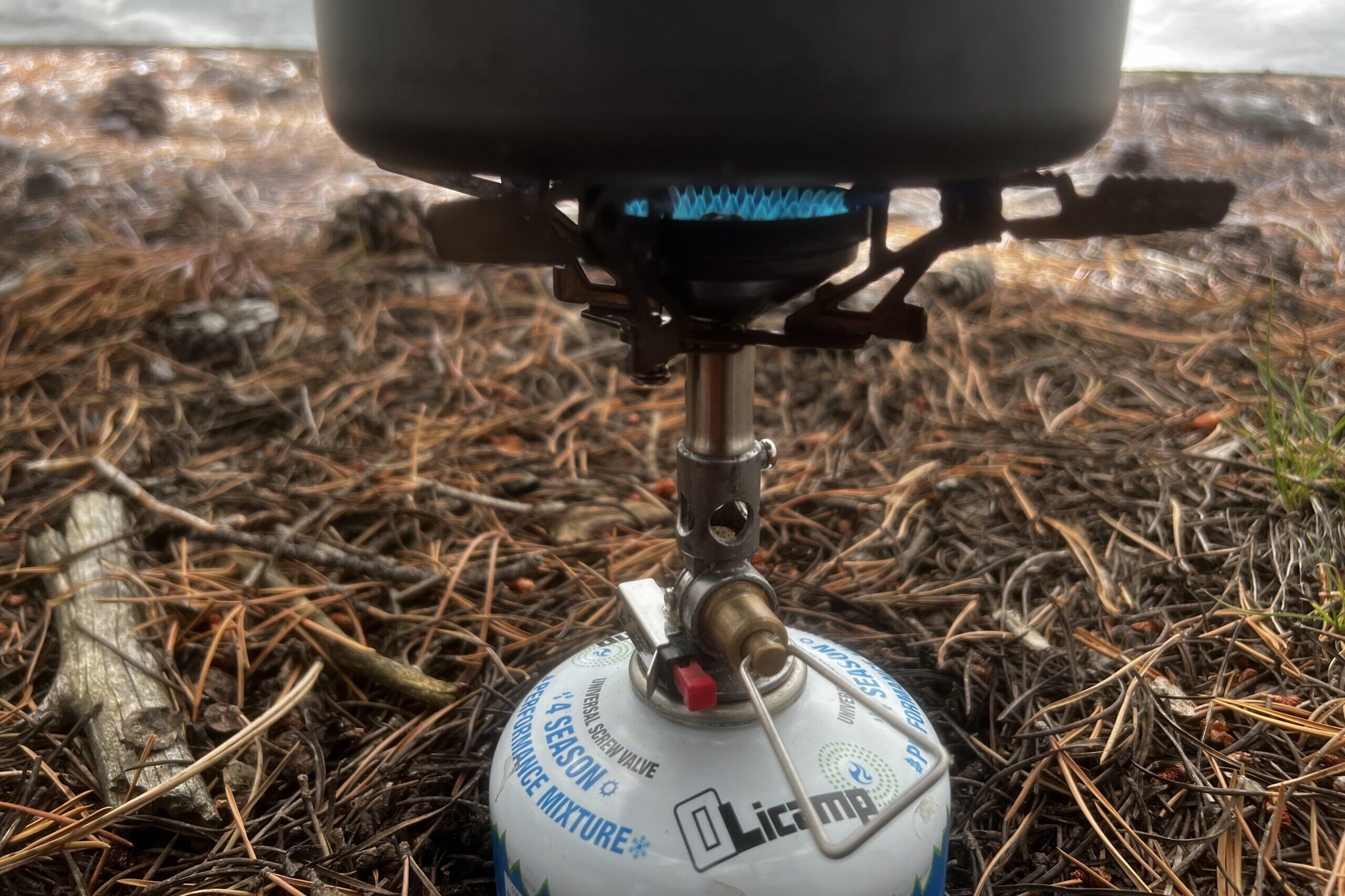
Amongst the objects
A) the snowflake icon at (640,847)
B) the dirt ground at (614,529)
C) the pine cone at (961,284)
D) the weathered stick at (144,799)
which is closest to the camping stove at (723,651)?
the snowflake icon at (640,847)

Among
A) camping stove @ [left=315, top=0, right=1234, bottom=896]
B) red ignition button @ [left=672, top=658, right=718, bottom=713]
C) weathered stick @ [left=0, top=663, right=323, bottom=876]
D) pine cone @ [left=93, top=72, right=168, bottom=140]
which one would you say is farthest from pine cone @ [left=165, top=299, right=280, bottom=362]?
pine cone @ [left=93, top=72, right=168, bottom=140]

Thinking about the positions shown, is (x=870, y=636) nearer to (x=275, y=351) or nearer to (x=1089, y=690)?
(x=1089, y=690)

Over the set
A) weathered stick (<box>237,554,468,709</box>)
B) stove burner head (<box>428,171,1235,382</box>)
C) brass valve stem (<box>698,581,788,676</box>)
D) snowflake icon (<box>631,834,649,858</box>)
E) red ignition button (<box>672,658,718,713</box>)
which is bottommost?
weathered stick (<box>237,554,468,709</box>)

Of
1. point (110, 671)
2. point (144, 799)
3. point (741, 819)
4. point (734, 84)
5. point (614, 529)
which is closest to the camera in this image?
point (734, 84)

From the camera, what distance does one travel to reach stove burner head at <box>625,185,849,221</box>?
565 millimetres

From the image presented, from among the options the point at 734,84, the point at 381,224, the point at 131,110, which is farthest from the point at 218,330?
the point at 131,110

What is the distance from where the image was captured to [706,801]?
0.69 meters

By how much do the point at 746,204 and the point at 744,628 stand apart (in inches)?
11.9

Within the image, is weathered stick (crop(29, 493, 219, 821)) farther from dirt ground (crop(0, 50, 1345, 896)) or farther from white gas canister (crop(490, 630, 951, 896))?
white gas canister (crop(490, 630, 951, 896))

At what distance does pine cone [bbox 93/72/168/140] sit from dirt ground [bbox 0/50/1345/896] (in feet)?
4.78

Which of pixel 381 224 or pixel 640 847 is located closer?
pixel 640 847

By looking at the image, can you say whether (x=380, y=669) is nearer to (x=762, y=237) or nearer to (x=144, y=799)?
(x=144, y=799)

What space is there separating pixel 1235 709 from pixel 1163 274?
5.06ft

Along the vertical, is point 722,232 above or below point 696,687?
above
